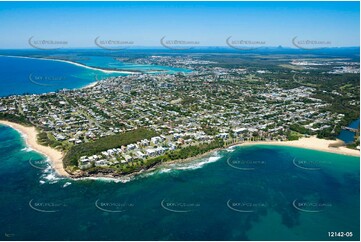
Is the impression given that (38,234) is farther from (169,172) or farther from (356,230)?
(356,230)
